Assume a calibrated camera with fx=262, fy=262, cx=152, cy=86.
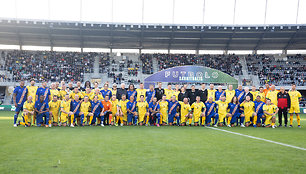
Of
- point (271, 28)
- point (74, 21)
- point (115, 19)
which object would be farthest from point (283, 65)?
point (74, 21)

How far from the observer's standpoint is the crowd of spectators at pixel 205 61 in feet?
117

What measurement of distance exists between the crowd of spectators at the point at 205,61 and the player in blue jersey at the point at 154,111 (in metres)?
24.1

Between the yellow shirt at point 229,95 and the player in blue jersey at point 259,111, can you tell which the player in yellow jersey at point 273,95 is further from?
the yellow shirt at point 229,95

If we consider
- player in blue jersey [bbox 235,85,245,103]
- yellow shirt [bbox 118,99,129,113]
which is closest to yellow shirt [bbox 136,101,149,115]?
yellow shirt [bbox 118,99,129,113]

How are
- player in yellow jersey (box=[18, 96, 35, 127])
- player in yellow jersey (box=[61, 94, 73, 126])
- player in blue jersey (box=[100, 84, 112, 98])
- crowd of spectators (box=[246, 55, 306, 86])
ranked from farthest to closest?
crowd of spectators (box=[246, 55, 306, 86]) → player in blue jersey (box=[100, 84, 112, 98]) → player in yellow jersey (box=[61, 94, 73, 126]) → player in yellow jersey (box=[18, 96, 35, 127])

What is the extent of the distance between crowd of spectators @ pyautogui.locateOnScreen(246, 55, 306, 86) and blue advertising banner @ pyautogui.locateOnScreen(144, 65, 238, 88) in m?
14.3

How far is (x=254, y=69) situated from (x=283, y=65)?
4.17 m

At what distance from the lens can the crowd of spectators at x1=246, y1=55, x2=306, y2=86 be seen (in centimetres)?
3301

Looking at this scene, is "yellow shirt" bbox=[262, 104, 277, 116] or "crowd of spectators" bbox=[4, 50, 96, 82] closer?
"yellow shirt" bbox=[262, 104, 277, 116]

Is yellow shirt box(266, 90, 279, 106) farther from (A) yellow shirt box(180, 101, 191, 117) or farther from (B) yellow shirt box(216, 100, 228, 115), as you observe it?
(A) yellow shirt box(180, 101, 191, 117)

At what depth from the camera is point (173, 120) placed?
1143 centimetres

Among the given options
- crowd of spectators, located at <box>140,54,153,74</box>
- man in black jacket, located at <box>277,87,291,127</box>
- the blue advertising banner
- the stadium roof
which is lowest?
man in black jacket, located at <box>277,87,291,127</box>

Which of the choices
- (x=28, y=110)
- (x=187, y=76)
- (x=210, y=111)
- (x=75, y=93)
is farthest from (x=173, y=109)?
(x=187, y=76)

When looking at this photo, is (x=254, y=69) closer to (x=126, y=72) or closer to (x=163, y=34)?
(x=163, y=34)
